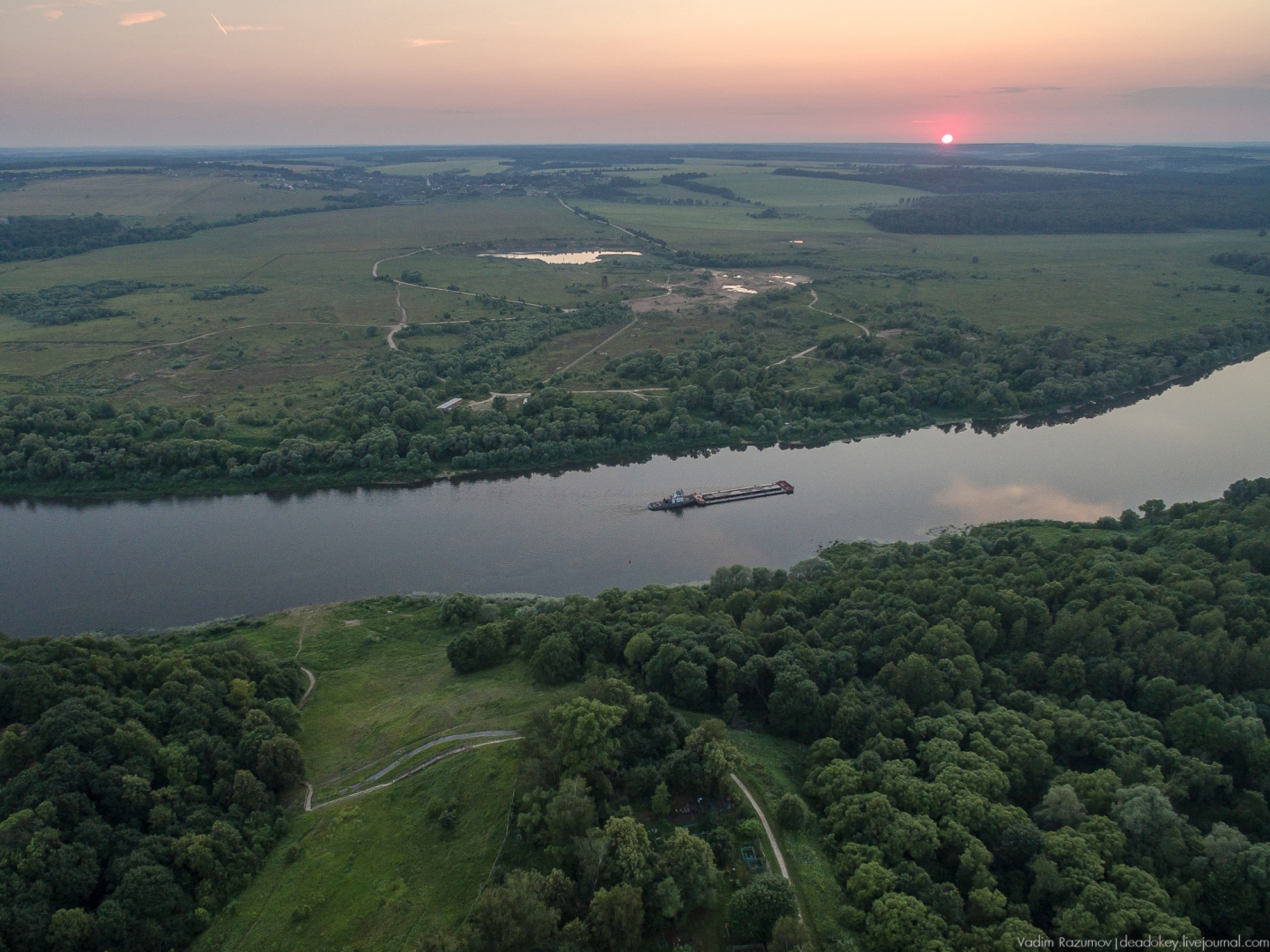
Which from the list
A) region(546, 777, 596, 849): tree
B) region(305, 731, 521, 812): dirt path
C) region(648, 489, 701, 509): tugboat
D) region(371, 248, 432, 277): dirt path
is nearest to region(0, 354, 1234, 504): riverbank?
region(648, 489, 701, 509): tugboat

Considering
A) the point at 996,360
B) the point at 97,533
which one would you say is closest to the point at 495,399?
the point at 97,533

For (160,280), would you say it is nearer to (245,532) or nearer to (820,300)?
(245,532)

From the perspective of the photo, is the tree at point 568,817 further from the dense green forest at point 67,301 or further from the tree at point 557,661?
the dense green forest at point 67,301

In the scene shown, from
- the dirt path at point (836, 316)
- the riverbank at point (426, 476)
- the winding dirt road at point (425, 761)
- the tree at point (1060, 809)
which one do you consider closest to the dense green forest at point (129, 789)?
the winding dirt road at point (425, 761)

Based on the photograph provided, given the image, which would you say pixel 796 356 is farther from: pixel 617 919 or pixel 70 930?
pixel 70 930

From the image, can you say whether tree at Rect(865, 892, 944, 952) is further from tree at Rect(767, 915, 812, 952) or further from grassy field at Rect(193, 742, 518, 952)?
grassy field at Rect(193, 742, 518, 952)

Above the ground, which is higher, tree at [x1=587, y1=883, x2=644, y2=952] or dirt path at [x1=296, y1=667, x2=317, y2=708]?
tree at [x1=587, y1=883, x2=644, y2=952]
